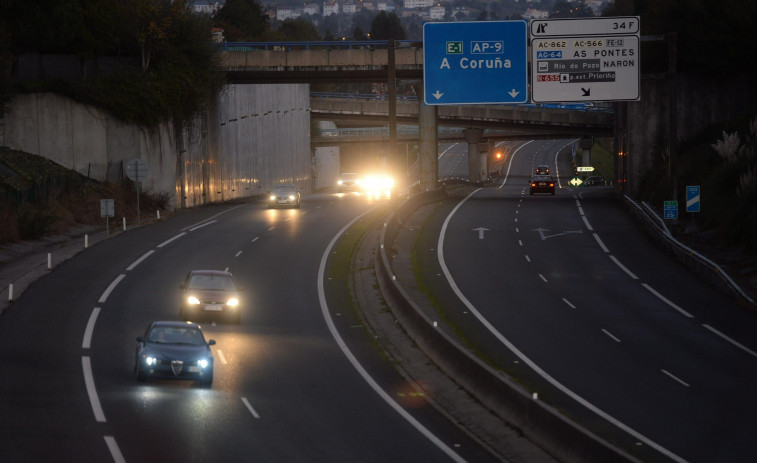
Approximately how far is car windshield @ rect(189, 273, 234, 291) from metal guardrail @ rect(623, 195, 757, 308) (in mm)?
16532

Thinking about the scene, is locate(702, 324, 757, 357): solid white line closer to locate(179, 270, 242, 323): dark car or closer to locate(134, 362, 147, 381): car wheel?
locate(179, 270, 242, 323): dark car

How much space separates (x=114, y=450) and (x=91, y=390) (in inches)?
190

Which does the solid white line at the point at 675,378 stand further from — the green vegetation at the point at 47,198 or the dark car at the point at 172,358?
the green vegetation at the point at 47,198

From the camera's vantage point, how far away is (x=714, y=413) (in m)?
Result: 19.9

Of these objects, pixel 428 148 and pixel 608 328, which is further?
pixel 428 148

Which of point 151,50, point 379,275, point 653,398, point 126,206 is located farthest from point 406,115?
point 653,398

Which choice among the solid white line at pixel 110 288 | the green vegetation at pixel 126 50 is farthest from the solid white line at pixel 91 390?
the green vegetation at pixel 126 50

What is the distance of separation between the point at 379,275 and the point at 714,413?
58.0ft

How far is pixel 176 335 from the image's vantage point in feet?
72.5

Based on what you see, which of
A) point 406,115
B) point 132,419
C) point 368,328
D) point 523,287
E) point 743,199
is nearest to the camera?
point 132,419

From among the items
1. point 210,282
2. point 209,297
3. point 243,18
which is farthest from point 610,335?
point 243,18

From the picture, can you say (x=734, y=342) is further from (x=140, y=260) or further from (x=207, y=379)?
(x=140, y=260)

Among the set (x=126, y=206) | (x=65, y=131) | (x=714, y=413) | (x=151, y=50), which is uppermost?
(x=151, y=50)

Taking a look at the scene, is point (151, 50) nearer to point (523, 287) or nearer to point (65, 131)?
point (65, 131)
